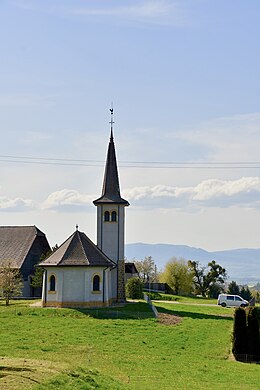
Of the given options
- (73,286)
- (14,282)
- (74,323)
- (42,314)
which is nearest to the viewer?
(74,323)

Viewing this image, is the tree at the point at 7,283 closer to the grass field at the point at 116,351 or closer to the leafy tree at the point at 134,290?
the grass field at the point at 116,351

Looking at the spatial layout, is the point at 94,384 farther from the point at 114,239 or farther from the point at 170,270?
the point at 170,270

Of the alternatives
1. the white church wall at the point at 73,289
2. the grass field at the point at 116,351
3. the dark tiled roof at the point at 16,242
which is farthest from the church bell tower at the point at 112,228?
the dark tiled roof at the point at 16,242

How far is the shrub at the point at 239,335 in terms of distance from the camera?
32.0 metres

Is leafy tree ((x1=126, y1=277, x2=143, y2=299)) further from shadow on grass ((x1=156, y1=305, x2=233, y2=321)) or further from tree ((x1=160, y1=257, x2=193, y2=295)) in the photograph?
tree ((x1=160, y1=257, x2=193, y2=295))

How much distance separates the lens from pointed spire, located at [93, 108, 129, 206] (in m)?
54.6

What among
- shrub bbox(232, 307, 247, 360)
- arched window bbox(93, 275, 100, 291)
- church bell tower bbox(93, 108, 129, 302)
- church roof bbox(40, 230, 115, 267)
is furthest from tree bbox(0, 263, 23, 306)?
shrub bbox(232, 307, 247, 360)

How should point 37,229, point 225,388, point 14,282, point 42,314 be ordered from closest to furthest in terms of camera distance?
1. point 225,388
2. point 42,314
3. point 14,282
4. point 37,229

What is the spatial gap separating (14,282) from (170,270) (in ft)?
118

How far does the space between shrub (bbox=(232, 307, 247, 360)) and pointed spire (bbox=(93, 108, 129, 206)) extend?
23.1 metres

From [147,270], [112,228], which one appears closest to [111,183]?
[112,228]

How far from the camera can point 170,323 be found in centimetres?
4056

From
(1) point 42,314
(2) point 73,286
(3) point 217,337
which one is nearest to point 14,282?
(2) point 73,286

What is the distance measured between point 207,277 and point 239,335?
55.6 meters
